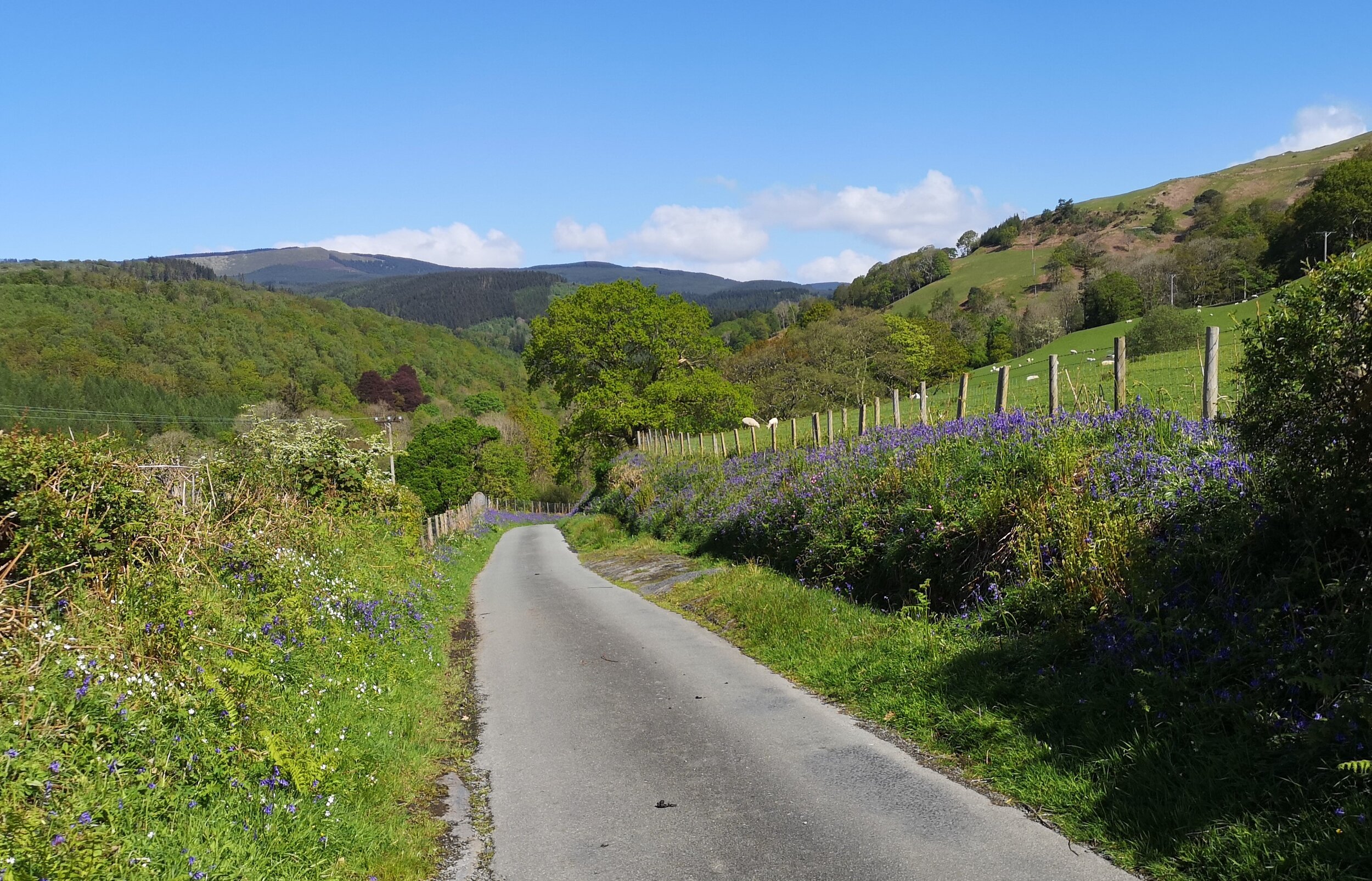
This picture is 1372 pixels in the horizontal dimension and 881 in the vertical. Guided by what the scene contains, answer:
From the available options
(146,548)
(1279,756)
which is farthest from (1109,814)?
(146,548)

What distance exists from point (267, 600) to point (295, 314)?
161057 mm

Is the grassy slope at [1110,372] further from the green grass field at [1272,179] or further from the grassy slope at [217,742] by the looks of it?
the green grass field at [1272,179]

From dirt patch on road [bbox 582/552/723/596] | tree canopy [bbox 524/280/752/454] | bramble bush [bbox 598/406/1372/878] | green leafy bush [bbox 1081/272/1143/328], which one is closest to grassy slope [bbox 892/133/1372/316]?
green leafy bush [bbox 1081/272/1143/328]

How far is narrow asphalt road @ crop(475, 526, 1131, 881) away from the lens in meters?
4.34

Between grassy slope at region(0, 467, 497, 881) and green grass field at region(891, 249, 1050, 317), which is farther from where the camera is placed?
green grass field at region(891, 249, 1050, 317)

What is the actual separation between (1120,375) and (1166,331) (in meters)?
40.8

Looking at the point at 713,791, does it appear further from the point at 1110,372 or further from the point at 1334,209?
the point at 1334,209

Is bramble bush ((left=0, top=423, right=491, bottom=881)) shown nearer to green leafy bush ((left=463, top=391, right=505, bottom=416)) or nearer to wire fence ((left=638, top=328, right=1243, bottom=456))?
wire fence ((left=638, top=328, right=1243, bottom=456))

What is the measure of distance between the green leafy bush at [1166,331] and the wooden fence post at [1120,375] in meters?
36.7

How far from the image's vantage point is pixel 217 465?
13.9 meters

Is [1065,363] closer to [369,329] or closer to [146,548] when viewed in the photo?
[146,548]

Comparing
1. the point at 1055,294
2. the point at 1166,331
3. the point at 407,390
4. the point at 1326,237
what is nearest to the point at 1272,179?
the point at 1055,294

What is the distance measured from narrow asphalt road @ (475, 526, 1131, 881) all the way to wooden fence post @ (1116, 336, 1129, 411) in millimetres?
5439

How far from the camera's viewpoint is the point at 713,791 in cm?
543
